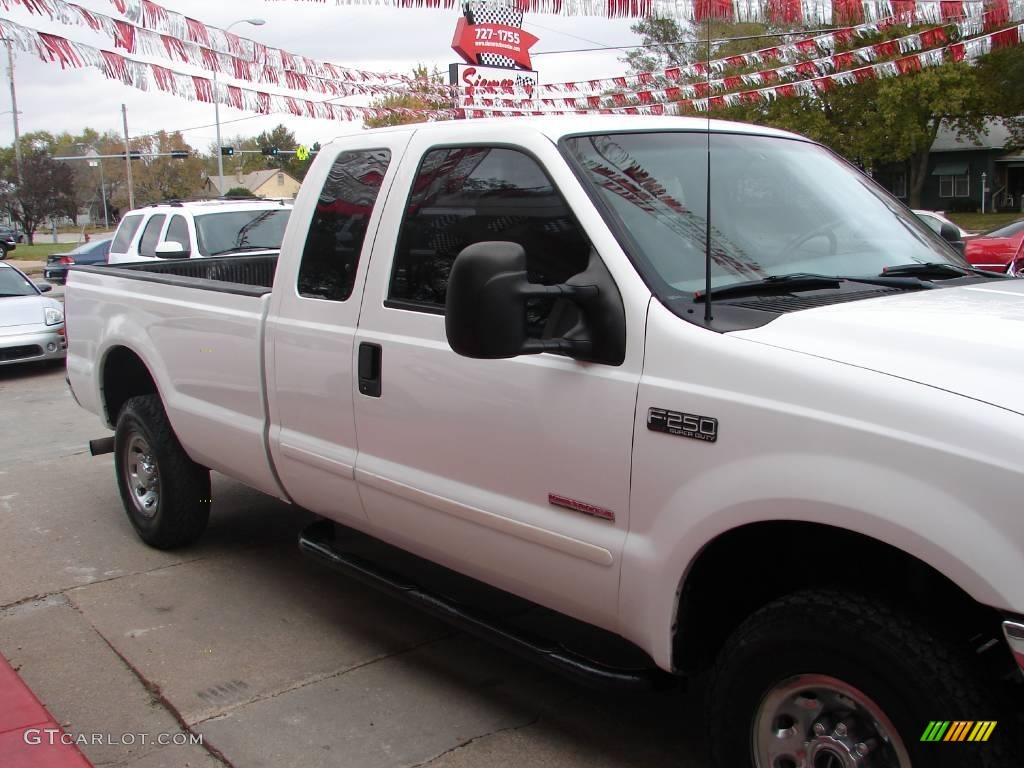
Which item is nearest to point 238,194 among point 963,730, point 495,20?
point 495,20

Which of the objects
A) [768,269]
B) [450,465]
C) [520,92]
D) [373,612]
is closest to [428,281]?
[450,465]

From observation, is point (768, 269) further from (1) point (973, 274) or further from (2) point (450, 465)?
(2) point (450, 465)

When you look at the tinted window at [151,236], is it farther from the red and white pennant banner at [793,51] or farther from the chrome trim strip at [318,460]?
the chrome trim strip at [318,460]

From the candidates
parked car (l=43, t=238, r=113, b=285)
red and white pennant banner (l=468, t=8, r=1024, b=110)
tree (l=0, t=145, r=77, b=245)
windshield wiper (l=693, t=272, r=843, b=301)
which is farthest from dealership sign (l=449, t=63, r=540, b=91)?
tree (l=0, t=145, r=77, b=245)

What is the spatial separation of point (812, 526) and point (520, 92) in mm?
10197

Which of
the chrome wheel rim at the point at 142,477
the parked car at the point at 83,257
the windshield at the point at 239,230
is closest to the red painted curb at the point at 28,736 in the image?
the chrome wheel rim at the point at 142,477

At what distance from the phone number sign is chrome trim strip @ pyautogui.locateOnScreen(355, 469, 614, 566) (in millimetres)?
9093

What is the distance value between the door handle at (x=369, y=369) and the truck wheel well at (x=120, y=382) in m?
2.42

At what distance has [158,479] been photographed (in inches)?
214

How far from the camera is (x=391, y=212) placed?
12.7 ft

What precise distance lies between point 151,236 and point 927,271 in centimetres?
1225

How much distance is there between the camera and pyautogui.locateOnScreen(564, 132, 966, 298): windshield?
10.4 feet

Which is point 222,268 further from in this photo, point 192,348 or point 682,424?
point 682,424

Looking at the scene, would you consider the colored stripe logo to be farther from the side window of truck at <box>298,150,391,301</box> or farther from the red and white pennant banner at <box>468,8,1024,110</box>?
the red and white pennant banner at <box>468,8,1024,110</box>
